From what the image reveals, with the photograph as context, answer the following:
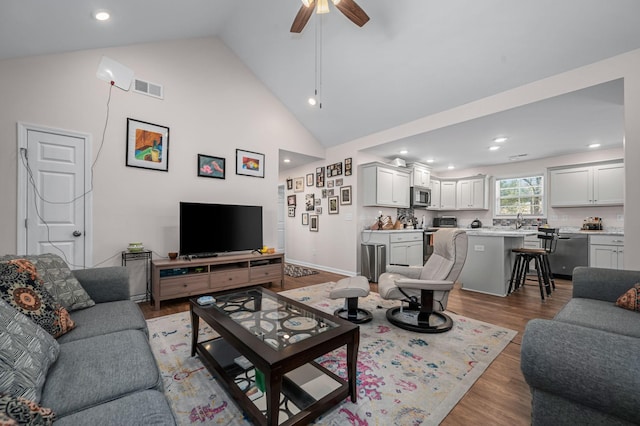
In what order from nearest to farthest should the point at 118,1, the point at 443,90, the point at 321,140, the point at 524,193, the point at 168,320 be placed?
the point at 118,1 < the point at 168,320 < the point at 443,90 < the point at 321,140 < the point at 524,193

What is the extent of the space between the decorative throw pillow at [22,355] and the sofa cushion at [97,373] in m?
0.05

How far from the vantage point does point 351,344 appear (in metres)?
1.55

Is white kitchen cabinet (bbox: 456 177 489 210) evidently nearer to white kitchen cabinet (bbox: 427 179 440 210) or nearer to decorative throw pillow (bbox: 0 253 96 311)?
white kitchen cabinet (bbox: 427 179 440 210)

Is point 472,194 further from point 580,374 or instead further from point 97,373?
point 97,373

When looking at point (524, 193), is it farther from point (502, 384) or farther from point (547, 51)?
point (502, 384)

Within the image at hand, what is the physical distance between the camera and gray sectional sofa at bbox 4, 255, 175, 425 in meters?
0.89

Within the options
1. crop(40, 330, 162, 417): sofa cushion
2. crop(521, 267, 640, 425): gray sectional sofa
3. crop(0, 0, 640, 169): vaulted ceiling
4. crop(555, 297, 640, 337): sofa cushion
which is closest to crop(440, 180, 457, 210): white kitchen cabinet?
crop(0, 0, 640, 169): vaulted ceiling

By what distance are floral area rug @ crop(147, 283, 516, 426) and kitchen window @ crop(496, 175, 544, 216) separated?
4.44 m

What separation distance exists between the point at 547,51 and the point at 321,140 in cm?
363

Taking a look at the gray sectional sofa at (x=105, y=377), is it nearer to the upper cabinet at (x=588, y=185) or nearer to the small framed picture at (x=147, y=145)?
the small framed picture at (x=147, y=145)

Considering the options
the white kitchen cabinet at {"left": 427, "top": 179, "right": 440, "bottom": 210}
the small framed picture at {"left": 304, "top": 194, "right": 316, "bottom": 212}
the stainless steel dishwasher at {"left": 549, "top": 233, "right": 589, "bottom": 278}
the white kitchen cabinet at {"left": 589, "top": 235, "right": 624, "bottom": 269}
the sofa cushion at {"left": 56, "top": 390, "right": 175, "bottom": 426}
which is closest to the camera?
the sofa cushion at {"left": 56, "top": 390, "right": 175, "bottom": 426}

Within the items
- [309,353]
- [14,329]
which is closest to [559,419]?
[309,353]

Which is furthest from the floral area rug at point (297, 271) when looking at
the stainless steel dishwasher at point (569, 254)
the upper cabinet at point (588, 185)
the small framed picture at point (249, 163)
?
the upper cabinet at point (588, 185)

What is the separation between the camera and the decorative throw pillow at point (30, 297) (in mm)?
1351
